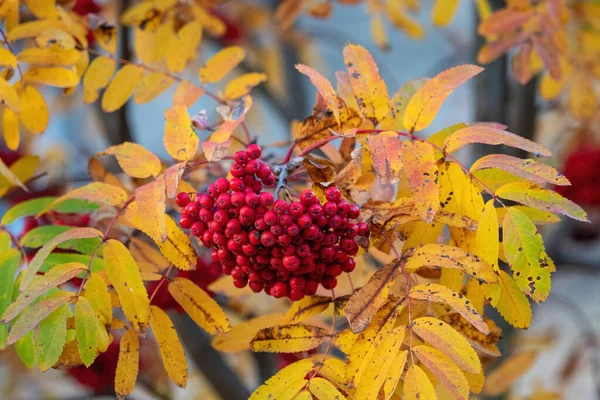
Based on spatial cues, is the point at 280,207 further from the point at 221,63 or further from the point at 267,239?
the point at 221,63

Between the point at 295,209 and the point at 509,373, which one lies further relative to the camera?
the point at 509,373

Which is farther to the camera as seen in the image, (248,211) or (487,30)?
(487,30)

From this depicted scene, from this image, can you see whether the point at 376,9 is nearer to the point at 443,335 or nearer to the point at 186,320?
the point at 186,320

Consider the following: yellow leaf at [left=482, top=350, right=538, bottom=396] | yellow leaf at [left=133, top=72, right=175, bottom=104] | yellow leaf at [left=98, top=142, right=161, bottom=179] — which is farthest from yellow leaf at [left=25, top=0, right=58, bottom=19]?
yellow leaf at [left=482, top=350, right=538, bottom=396]

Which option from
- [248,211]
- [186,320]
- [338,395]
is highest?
[248,211]

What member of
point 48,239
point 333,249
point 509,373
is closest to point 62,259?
point 48,239

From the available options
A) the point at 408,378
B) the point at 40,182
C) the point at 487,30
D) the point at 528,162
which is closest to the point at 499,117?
the point at 487,30
